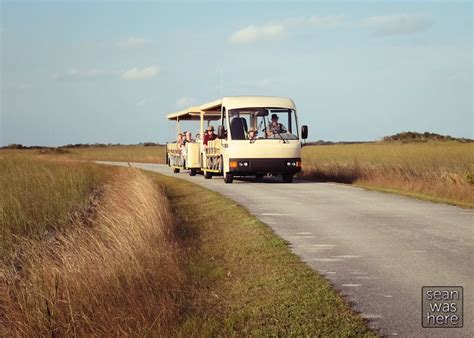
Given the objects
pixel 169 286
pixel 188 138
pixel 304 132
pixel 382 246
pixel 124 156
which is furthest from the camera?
pixel 124 156

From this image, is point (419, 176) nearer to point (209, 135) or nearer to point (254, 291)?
point (209, 135)

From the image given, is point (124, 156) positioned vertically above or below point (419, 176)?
above

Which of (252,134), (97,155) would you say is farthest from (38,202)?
(97,155)

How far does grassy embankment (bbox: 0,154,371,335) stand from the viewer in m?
6.14

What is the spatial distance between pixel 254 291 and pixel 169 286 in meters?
1.20

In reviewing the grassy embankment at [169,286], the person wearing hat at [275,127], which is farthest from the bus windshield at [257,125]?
the grassy embankment at [169,286]

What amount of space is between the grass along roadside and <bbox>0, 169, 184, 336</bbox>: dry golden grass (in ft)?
1.10

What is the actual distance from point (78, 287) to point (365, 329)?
3609 mm

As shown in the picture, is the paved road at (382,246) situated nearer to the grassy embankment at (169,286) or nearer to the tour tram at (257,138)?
the grassy embankment at (169,286)

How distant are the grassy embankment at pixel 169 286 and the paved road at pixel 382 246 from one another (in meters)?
0.36

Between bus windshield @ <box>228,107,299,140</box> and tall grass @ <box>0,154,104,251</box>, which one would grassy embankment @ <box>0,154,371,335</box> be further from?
bus windshield @ <box>228,107,299,140</box>

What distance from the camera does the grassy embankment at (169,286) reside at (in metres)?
6.14

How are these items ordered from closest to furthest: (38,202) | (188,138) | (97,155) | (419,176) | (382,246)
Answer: (382,246), (38,202), (419,176), (188,138), (97,155)

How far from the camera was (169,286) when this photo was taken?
7.82 m
